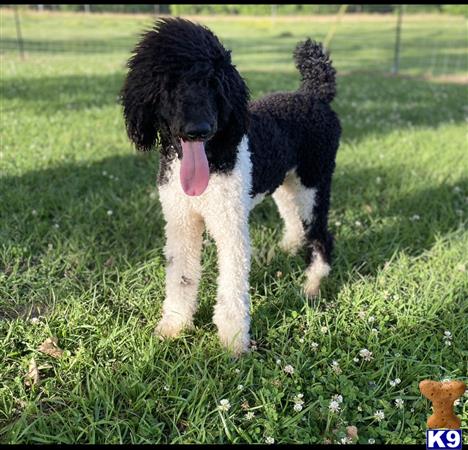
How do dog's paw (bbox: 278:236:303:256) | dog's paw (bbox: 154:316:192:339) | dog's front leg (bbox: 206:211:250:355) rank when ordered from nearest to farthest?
dog's front leg (bbox: 206:211:250:355) → dog's paw (bbox: 154:316:192:339) → dog's paw (bbox: 278:236:303:256)

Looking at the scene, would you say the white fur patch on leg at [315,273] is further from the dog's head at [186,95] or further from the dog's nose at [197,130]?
the dog's nose at [197,130]

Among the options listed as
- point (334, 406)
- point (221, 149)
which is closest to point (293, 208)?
point (221, 149)

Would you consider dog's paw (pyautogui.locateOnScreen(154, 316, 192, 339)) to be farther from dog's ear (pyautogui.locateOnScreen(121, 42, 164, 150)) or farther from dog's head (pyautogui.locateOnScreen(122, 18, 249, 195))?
dog's ear (pyautogui.locateOnScreen(121, 42, 164, 150))

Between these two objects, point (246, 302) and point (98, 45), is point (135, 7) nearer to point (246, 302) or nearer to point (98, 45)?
point (98, 45)

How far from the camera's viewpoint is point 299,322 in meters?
3.13

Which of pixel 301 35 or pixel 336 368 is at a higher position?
pixel 301 35

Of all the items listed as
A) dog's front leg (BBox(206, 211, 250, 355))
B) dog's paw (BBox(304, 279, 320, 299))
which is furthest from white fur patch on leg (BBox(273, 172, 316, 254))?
dog's front leg (BBox(206, 211, 250, 355))

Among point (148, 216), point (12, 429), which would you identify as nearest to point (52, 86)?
point (148, 216)

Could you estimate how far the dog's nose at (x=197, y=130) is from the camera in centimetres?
232

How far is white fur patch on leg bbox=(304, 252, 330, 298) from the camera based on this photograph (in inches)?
138

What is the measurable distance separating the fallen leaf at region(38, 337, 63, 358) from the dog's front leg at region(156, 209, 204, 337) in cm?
58

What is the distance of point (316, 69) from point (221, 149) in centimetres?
147

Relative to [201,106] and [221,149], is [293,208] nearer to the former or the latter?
[221,149]

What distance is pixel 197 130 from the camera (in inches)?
91.3
